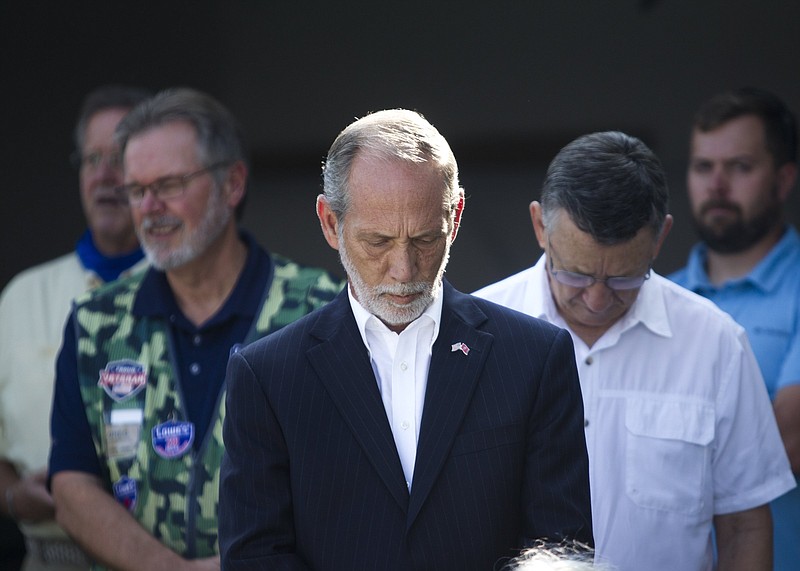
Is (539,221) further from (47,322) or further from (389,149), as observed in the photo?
(47,322)

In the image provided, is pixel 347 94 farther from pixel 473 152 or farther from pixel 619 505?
pixel 619 505

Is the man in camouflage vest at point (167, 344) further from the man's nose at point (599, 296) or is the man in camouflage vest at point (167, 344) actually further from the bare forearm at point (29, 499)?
the man's nose at point (599, 296)

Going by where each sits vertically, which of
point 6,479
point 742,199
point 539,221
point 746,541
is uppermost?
point 539,221

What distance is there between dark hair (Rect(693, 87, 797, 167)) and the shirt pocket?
1432 mm

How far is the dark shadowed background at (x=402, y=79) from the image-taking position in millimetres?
4504

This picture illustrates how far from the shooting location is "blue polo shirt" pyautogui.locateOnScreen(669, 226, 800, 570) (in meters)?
3.16

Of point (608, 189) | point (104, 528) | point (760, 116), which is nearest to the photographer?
point (608, 189)

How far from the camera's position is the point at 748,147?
3.64 m

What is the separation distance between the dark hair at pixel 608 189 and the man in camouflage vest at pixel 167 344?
824 mm

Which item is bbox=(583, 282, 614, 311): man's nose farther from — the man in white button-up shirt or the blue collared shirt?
the blue collared shirt

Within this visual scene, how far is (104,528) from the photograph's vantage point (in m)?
2.81

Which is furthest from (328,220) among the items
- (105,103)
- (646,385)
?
(105,103)

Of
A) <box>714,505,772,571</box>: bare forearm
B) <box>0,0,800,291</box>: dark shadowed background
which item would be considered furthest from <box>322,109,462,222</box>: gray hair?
<box>0,0,800,291</box>: dark shadowed background

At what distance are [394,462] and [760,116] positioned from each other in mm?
2247
